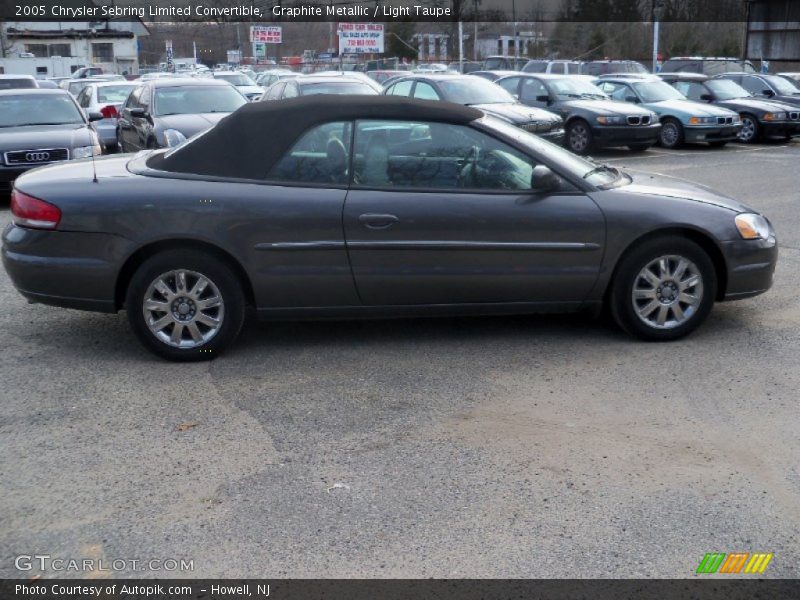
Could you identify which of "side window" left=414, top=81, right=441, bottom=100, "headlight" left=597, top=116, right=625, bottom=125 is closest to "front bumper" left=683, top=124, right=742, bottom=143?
"headlight" left=597, top=116, right=625, bottom=125

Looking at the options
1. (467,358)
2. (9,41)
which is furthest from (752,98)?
(9,41)

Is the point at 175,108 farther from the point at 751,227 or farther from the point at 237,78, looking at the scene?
the point at 237,78

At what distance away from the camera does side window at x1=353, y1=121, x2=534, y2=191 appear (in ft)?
18.7

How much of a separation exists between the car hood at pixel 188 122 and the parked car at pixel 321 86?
2205 mm

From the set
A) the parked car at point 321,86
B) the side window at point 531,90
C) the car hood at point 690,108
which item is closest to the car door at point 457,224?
the parked car at point 321,86

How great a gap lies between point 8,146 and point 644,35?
148ft

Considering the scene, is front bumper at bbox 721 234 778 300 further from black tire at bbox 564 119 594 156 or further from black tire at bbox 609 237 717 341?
black tire at bbox 564 119 594 156

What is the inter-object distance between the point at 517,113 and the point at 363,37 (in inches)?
1168

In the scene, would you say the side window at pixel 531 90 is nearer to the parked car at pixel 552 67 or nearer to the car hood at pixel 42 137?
the car hood at pixel 42 137

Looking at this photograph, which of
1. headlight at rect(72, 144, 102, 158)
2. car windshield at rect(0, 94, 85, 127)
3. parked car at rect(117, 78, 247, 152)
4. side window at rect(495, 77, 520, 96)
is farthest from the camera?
side window at rect(495, 77, 520, 96)

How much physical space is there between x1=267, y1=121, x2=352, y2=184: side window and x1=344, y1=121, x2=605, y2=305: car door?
3.5 inches

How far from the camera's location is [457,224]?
18.5ft

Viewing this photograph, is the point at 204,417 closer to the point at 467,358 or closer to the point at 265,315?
the point at 265,315

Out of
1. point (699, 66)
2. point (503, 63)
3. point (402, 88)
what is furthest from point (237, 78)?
point (402, 88)
